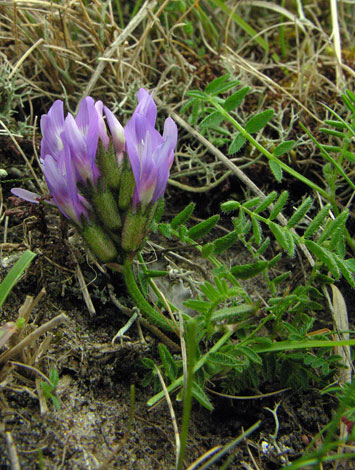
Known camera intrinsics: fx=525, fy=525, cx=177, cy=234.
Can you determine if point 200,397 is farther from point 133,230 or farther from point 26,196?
point 26,196

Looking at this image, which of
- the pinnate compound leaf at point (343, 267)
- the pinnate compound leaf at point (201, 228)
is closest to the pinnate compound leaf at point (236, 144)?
the pinnate compound leaf at point (201, 228)

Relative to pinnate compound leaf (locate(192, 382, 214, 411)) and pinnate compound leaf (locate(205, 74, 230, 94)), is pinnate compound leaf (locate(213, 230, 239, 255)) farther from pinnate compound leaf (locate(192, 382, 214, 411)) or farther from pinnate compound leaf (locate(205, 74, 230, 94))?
pinnate compound leaf (locate(205, 74, 230, 94))

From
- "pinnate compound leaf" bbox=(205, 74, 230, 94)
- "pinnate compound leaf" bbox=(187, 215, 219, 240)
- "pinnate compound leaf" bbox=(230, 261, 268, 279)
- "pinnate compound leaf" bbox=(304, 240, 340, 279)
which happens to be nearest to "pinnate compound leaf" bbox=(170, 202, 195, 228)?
"pinnate compound leaf" bbox=(187, 215, 219, 240)

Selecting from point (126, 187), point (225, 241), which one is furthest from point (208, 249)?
point (126, 187)

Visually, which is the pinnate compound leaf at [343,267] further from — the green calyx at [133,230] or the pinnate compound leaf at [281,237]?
the green calyx at [133,230]

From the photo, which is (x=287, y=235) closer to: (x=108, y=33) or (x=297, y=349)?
(x=297, y=349)

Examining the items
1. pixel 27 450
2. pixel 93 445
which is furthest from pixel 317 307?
pixel 27 450
